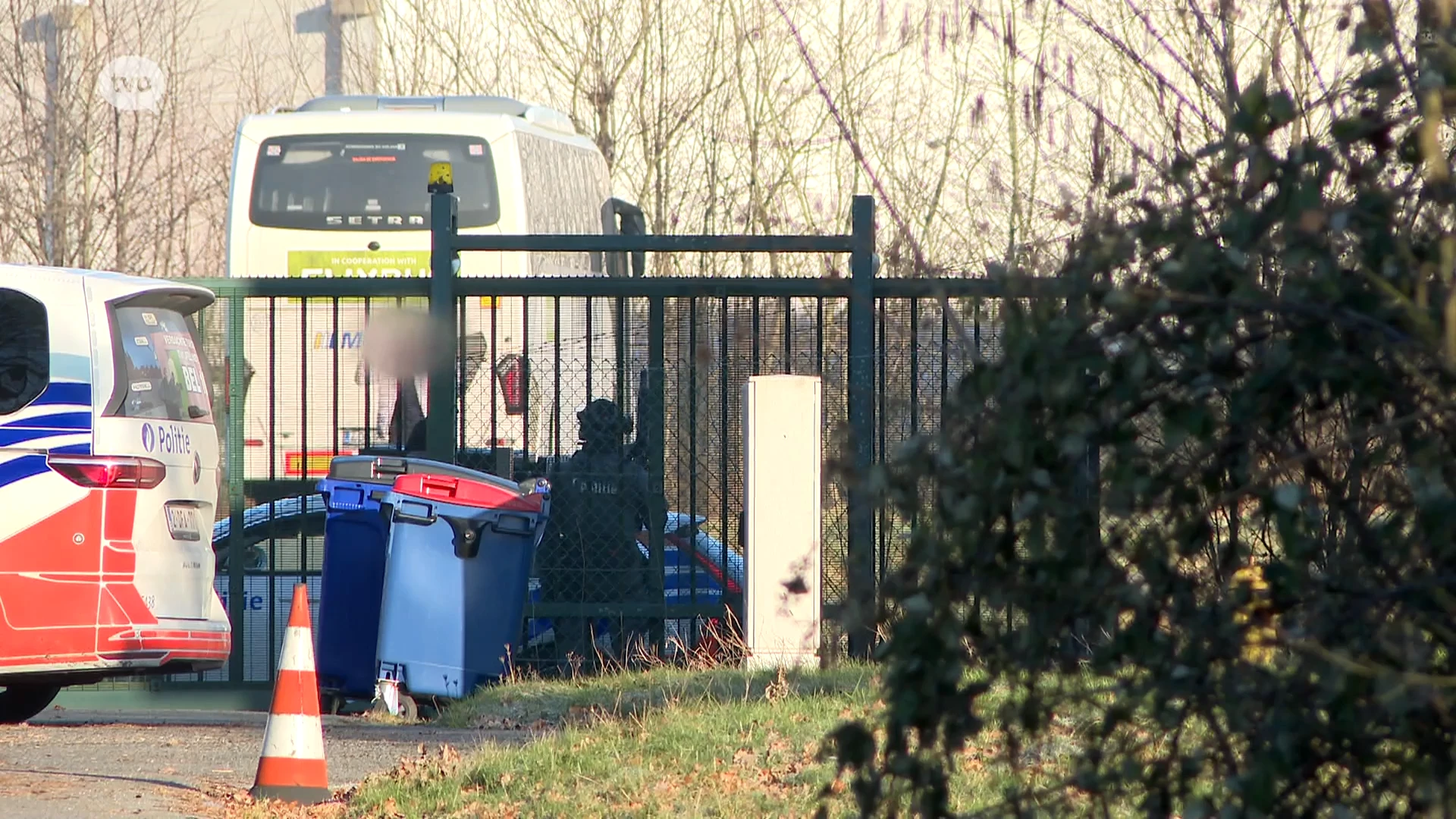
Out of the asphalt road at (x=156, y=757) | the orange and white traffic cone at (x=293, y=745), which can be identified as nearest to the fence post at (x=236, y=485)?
the asphalt road at (x=156, y=757)

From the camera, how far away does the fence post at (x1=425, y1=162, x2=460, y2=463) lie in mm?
8805

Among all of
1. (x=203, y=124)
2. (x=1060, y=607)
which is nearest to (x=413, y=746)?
(x=1060, y=607)

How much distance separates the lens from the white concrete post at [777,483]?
8367 mm

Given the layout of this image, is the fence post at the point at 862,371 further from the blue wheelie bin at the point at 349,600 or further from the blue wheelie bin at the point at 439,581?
the blue wheelie bin at the point at 349,600

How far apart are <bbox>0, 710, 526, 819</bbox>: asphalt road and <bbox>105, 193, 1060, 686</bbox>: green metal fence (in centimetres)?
88

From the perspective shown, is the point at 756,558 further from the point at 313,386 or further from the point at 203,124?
the point at 203,124

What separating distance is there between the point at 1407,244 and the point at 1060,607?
0.62 metres

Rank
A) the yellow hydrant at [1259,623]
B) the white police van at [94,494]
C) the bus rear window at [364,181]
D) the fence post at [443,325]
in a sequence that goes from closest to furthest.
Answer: the yellow hydrant at [1259,623]
the white police van at [94,494]
the fence post at [443,325]
the bus rear window at [364,181]

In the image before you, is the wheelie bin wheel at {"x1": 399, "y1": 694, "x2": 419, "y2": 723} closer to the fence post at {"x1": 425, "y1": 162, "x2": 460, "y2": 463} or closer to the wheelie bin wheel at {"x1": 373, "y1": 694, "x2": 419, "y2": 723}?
the wheelie bin wheel at {"x1": 373, "y1": 694, "x2": 419, "y2": 723}

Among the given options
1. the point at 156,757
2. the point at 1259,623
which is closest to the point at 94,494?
the point at 156,757

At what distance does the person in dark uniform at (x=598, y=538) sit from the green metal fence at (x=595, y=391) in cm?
5

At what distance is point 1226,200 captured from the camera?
2256mm

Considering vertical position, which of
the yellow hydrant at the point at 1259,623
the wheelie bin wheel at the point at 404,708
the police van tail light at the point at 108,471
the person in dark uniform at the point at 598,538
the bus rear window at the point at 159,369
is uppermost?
the bus rear window at the point at 159,369

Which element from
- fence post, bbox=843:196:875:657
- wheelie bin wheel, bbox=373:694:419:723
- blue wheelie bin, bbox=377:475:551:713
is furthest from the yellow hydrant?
wheelie bin wheel, bbox=373:694:419:723
